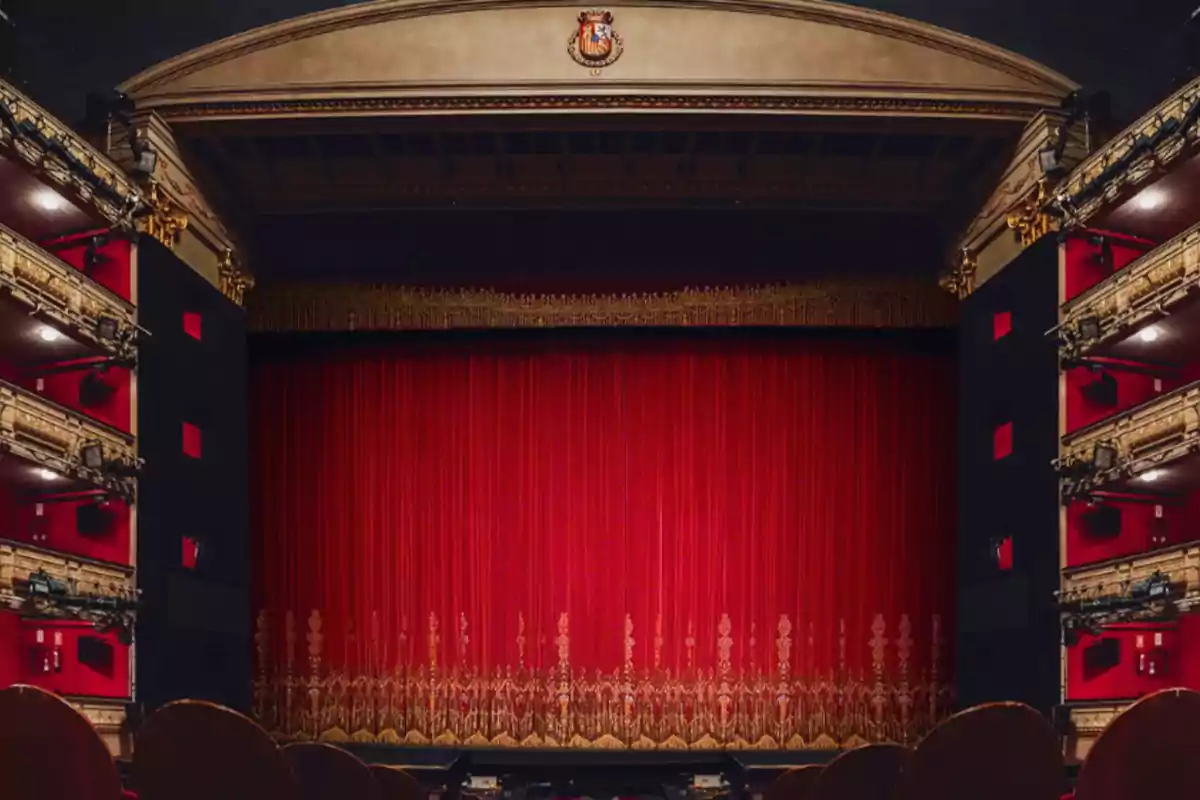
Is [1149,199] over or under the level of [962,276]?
over

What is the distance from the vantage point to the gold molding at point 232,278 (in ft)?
39.9

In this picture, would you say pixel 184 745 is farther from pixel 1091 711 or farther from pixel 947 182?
pixel 947 182

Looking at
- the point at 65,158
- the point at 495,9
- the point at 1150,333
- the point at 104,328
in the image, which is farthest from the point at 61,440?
the point at 1150,333

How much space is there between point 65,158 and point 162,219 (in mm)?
1455

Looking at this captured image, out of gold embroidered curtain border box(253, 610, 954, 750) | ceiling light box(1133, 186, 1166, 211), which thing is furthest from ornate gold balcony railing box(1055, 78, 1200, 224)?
gold embroidered curtain border box(253, 610, 954, 750)

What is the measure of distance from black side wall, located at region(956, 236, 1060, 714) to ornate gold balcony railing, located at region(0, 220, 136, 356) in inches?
290

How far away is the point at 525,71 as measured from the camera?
10.9 m

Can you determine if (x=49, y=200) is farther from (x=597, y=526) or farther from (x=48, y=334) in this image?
(x=597, y=526)

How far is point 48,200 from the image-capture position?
1004cm

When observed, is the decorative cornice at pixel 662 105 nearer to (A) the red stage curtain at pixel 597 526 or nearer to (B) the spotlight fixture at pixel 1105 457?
(B) the spotlight fixture at pixel 1105 457

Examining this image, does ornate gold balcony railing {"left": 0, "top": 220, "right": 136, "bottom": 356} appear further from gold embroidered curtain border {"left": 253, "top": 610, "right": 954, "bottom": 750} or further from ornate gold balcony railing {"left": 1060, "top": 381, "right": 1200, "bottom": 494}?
ornate gold balcony railing {"left": 1060, "top": 381, "right": 1200, "bottom": 494}

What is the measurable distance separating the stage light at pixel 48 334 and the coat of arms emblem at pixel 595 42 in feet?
15.7

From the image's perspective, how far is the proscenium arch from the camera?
1080 cm

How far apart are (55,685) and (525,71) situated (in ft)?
20.6
